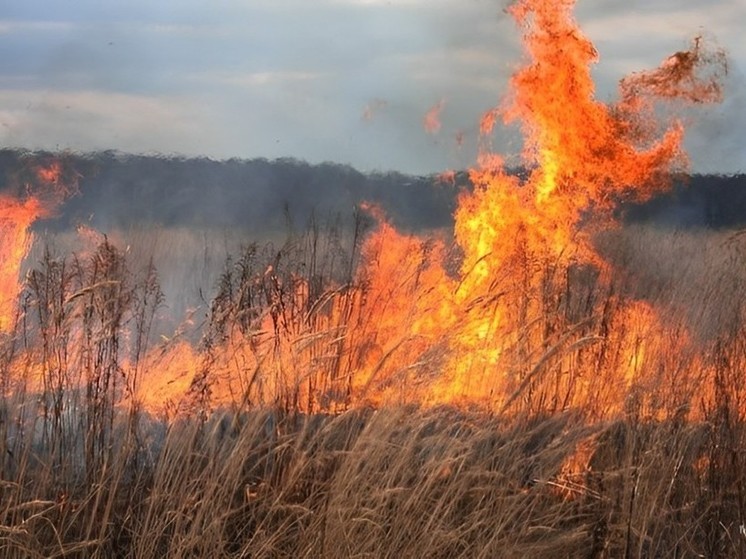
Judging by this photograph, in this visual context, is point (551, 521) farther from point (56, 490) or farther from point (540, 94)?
point (540, 94)

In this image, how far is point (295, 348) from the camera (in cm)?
436

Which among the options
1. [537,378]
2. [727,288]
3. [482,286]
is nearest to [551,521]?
[537,378]

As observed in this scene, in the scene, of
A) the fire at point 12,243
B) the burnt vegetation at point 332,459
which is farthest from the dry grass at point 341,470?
the fire at point 12,243

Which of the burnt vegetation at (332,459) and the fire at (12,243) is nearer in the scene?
the burnt vegetation at (332,459)

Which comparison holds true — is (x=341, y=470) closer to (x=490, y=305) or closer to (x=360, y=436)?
(x=360, y=436)

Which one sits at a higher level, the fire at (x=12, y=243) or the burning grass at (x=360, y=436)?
the fire at (x=12, y=243)

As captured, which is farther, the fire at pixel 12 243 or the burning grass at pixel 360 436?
the fire at pixel 12 243

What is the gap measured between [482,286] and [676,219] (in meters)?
12.0

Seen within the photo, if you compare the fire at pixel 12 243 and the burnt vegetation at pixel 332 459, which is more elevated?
the fire at pixel 12 243

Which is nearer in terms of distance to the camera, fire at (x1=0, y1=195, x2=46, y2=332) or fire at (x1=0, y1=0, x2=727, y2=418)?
fire at (x1=0, y1=0, x2=727, y2=418)

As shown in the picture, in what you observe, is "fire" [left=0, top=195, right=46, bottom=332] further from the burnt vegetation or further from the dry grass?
the dry grass

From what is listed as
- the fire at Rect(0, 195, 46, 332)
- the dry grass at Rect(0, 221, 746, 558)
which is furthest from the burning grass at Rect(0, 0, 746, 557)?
the fire at Rect(0, 195, 46, 332)

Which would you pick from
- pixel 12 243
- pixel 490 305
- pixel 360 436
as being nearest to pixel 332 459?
pixel 360 436

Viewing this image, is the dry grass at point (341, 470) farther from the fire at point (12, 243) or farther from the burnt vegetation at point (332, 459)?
the fire at point (12, 243)
